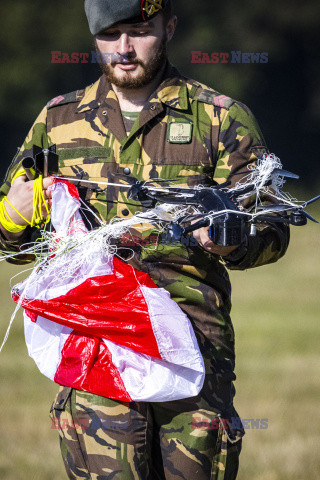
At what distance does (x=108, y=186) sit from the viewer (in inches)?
125

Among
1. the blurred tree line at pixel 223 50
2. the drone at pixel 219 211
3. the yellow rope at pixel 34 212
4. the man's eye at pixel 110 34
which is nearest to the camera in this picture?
the drone at pixel 219 211

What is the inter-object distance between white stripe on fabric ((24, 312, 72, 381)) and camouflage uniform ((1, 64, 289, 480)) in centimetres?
12

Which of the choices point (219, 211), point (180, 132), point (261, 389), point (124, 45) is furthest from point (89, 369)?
point (261, 389)

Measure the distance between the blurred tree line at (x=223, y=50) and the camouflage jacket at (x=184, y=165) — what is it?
10.5m

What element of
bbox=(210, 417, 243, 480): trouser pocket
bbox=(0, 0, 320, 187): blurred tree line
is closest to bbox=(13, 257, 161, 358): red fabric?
bbox=(210, 417, 243, 480): trouser pocket

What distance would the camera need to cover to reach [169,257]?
3.11 m

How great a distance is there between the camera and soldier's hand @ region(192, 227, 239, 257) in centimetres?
283

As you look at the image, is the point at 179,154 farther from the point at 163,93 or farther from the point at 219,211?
the point at 219,211

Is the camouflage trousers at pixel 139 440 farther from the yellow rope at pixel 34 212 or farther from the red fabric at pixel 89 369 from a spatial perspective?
the yellow rope at pixel 34 212

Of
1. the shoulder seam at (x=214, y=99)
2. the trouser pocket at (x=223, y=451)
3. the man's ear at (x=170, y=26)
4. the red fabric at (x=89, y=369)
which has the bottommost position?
the trouser pocket at (x=223, y=451)

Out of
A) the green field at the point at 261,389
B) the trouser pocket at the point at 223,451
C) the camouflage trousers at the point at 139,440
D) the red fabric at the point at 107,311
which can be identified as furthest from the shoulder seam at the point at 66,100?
the green field at the point at 261,389

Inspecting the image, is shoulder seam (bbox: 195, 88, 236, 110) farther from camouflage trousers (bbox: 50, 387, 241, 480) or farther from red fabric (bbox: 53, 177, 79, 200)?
camouflage trousers (bbox: 50, 387, 241, 480)

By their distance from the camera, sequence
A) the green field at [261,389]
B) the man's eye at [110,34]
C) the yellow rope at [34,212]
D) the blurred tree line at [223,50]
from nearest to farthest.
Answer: the yellow rope at [34,212]
the man's eye at [110,34]
the green field at [261,389]
the blurred tree line at [223,50]

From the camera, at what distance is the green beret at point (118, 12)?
310 centimetres
